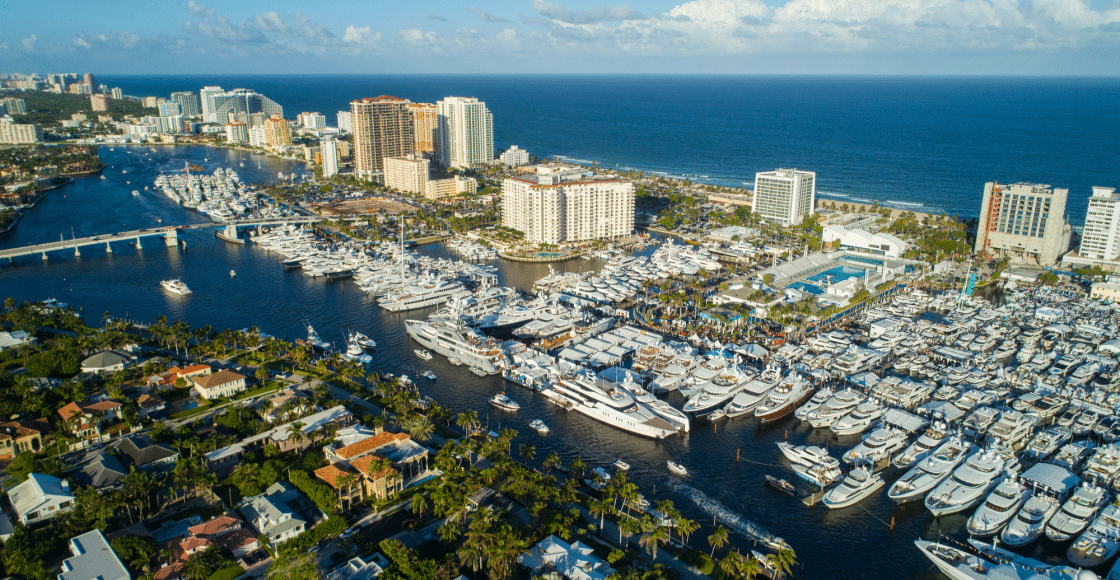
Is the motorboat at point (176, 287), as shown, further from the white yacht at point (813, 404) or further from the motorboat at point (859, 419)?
the motorboat at point (859, 419)

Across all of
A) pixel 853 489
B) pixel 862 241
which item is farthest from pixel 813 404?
pixel 862 241

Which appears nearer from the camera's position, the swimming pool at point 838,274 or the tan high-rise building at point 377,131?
the swimming pool at point 838,274

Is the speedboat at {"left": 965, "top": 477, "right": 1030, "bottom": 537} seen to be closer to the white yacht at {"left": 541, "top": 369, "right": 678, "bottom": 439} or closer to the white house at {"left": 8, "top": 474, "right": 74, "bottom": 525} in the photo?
the white yacht at {"left": 541, "top": 369, "right": 678, "bottom": 439}

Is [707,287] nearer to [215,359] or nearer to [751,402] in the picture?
[751,402]

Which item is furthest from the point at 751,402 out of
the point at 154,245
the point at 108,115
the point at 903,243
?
the point at 108,115

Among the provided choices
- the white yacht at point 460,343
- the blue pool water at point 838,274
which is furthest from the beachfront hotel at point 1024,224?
the white yacht at point 460,343

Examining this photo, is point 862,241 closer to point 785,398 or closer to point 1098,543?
point 785,398
